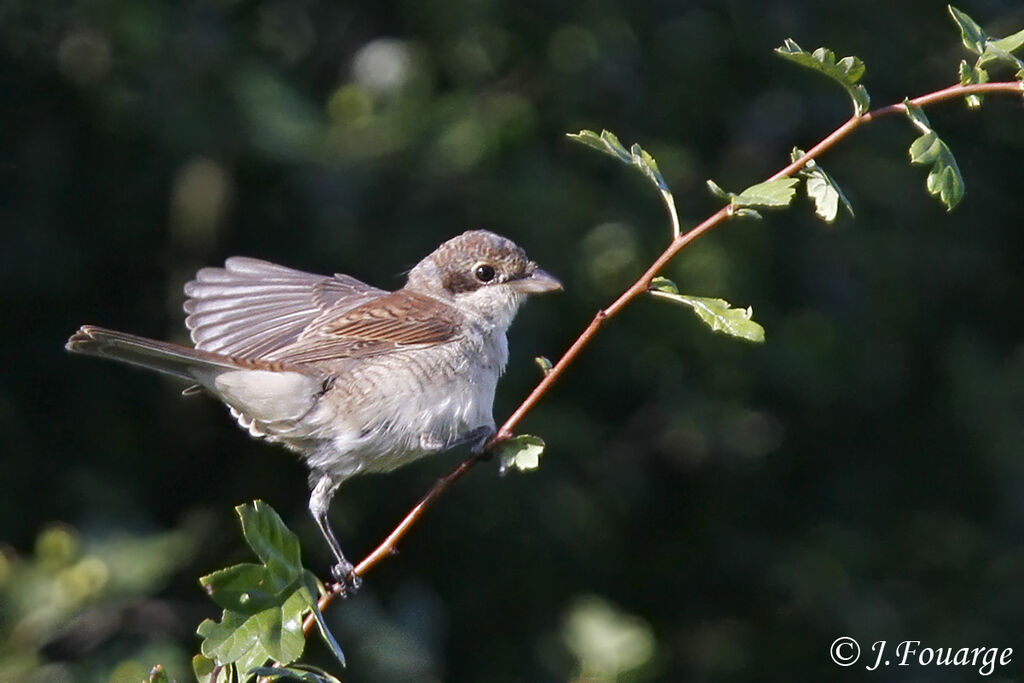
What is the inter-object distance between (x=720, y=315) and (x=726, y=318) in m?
0.01

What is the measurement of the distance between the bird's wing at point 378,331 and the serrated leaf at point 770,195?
4.35 ft

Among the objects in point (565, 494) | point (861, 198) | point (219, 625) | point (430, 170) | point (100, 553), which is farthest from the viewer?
point (861, 198)

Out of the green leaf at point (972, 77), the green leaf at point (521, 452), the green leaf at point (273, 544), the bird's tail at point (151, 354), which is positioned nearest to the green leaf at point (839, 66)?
the green leaf at point (972, 77)

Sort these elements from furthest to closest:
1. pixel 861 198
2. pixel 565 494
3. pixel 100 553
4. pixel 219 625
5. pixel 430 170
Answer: pixel 861 198, pixel 565 494, pixel 430 170, pixel 100 553, pixel 219 625

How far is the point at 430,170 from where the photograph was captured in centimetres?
523

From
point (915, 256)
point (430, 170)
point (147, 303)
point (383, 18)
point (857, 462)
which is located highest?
point (383, 18)

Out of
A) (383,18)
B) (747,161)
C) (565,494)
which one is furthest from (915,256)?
(383,18)

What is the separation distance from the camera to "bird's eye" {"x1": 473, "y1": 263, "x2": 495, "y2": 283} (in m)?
3.76

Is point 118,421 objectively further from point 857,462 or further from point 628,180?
point 857,462

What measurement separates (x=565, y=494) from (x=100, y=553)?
6.01ft

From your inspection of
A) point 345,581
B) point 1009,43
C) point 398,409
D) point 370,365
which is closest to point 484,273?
point 370,365

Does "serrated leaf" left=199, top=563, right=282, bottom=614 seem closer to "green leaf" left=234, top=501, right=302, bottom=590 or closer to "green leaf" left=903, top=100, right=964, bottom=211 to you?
"green leaf" left=234, top=501, right=302, bottom=590

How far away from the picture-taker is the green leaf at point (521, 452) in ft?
7.97

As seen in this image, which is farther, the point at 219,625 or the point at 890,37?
the point at 890,37
